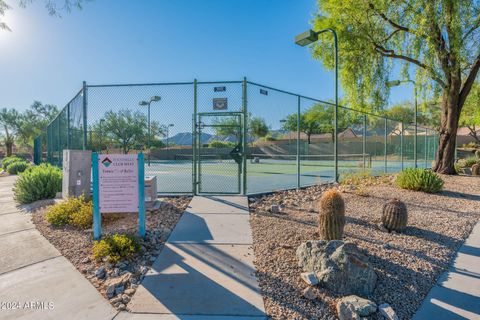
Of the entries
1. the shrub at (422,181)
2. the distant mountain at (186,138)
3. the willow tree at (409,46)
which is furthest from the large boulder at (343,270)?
the willow tree at (409,46)

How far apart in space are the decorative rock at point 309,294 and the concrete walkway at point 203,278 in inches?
18.5

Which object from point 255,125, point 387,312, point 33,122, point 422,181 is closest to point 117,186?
point 387,312

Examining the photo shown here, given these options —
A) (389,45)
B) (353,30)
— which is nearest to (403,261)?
(353,30)

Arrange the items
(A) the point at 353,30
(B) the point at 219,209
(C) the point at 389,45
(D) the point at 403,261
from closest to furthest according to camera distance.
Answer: (D) the point at 403,261 < (B) the point at 219,209 < (A) the point at 353,30 < (C) the point at 389,45

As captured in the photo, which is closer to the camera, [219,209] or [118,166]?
[118,166]

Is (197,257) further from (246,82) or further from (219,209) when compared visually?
(246,82)

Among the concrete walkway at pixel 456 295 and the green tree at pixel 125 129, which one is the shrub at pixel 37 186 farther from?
the concrete walkway at pixel 456 295

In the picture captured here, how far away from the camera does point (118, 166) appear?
4121 mm

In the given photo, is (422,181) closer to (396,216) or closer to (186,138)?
(396,216)

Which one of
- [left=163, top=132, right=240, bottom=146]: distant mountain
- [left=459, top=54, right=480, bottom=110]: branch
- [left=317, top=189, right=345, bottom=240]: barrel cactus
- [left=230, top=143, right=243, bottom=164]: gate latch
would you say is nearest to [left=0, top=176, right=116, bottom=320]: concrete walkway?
[left=317, top=189, right=345, bottom=240]: barrel cactus

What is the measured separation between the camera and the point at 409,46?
1071 centimetres

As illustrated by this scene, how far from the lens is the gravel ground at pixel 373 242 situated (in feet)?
9.27

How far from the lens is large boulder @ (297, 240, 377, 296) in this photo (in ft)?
9.55

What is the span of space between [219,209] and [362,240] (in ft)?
9.51
